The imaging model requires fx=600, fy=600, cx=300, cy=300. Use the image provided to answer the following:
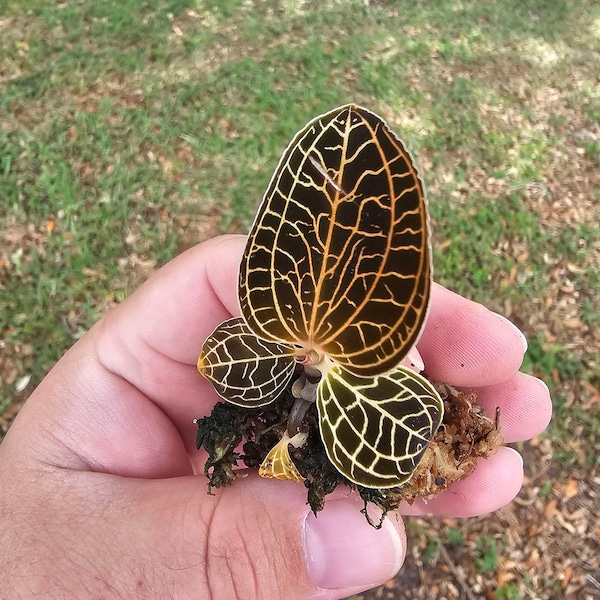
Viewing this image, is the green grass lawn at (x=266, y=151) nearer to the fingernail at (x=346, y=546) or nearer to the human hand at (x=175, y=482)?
the human hand at (x=175, y=482)

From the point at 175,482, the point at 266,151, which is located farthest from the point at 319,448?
the point at 266,151

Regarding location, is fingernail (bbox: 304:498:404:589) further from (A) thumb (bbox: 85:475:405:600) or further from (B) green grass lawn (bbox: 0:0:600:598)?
(B) green grass lawn (bbox: 0:0:600:598)

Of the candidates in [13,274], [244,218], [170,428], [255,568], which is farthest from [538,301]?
[13,274]

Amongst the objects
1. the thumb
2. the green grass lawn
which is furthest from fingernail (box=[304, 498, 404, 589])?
the green grass lawn

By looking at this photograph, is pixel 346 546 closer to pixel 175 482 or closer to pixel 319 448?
pixel 319 448

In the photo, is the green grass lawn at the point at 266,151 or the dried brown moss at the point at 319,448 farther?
the green grass lawn at the point at 266,151

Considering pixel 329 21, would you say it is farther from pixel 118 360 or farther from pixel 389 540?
pixel 389 540

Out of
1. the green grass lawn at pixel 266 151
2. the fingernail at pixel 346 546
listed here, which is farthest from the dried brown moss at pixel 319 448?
the green grass lawn at pixel 266 151

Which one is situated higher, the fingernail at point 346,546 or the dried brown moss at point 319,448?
the dried brown moss at point 319,448
